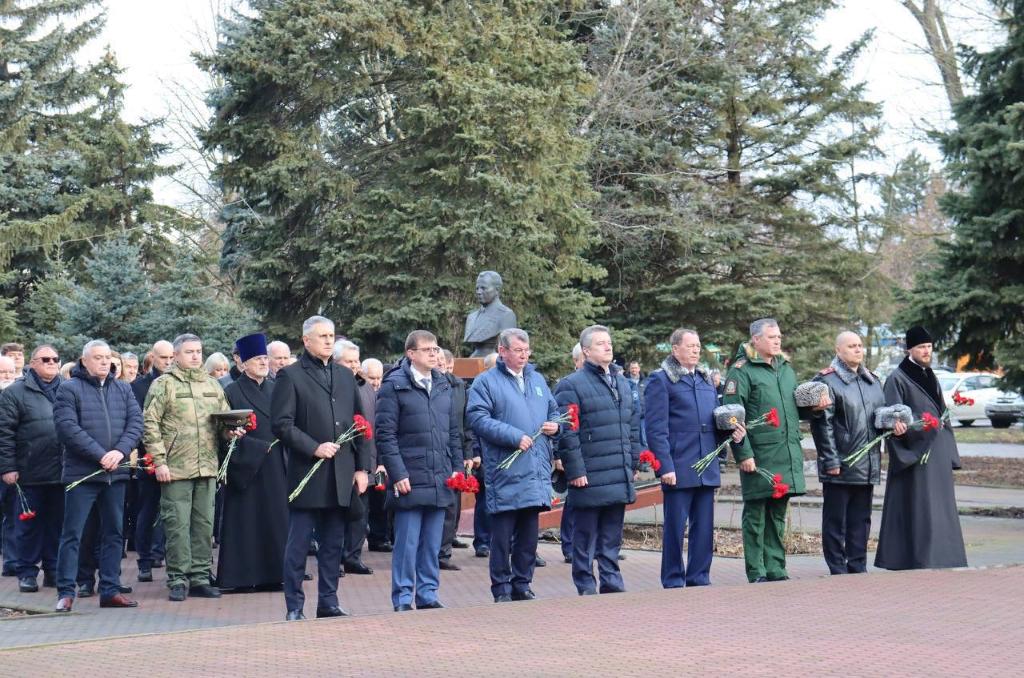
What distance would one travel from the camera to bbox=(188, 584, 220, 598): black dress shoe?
1083 cm

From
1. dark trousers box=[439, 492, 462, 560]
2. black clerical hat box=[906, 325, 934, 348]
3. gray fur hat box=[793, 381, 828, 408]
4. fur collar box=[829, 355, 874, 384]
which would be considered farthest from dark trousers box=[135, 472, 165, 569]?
black clerical hat box=[906, 325, 934, 348]

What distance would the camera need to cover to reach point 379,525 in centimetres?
1430

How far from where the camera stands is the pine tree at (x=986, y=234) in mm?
17516

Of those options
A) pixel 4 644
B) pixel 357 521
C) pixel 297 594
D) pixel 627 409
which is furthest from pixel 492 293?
pixel 4 644

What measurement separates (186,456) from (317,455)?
1991mm

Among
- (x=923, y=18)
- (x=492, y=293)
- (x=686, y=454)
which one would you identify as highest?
(x=923, y=18)

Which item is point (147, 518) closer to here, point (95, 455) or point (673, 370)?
point (95, 455)

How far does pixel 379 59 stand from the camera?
23.7 meters

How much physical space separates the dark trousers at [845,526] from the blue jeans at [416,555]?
334 cm

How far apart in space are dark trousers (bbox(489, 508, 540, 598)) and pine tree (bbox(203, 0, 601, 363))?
11787mm

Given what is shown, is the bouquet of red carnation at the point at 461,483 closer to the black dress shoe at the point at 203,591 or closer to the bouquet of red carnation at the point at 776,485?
the bouquet of red carnation at the point at 776,485

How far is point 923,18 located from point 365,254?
48.6 feet

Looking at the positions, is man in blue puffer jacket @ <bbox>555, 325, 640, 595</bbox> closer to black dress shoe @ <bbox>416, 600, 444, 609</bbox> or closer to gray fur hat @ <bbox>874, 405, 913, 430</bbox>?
black dress shoe @ <bbox>416, 600, 444, 609</bbox>

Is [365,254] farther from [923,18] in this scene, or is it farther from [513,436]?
[923,18]
